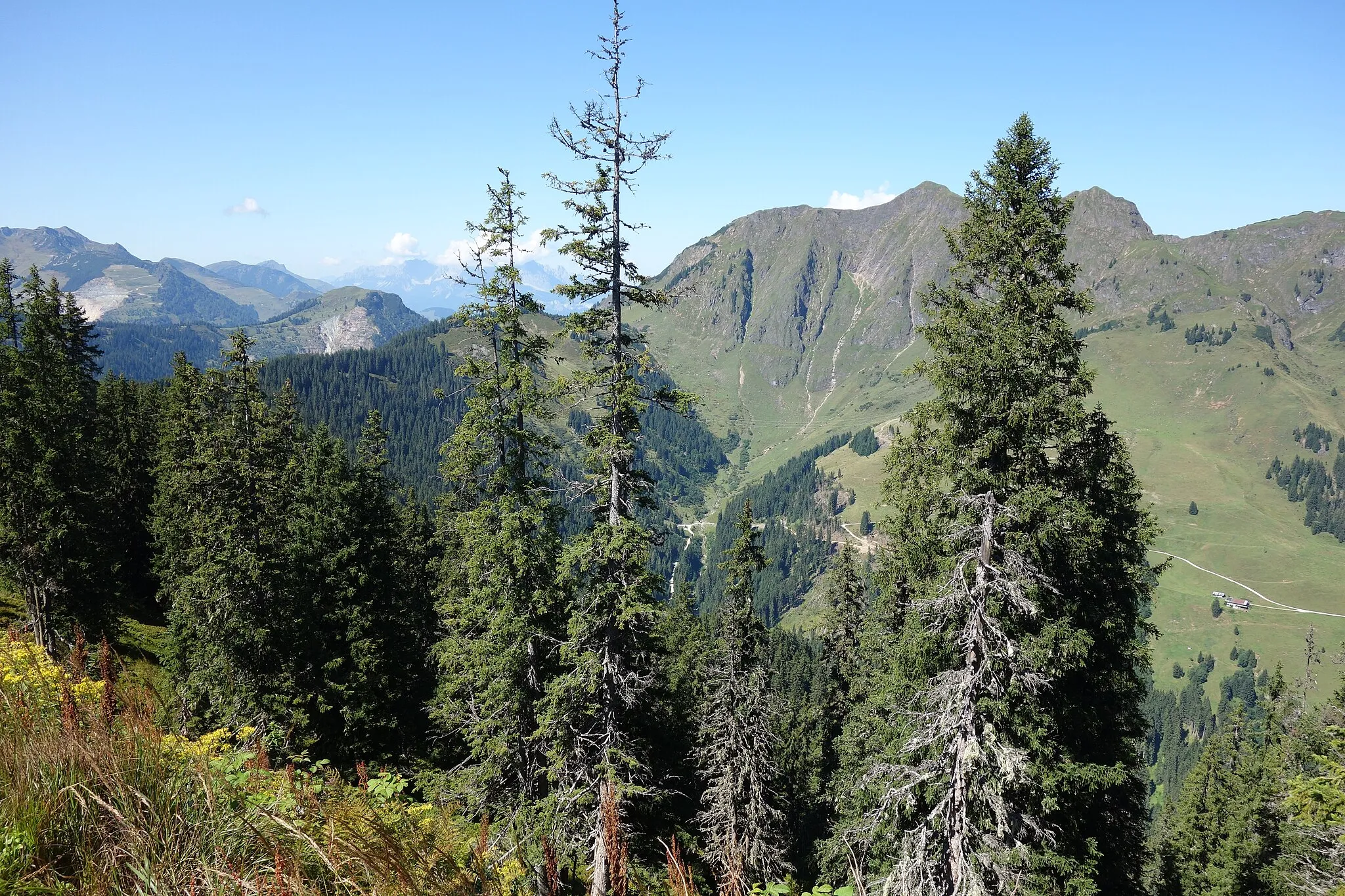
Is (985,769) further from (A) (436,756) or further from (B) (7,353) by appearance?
(B) (7,353)

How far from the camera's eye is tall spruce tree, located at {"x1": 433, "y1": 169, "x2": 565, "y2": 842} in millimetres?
20422

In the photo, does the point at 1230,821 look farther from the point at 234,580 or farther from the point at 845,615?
the point at 234,580

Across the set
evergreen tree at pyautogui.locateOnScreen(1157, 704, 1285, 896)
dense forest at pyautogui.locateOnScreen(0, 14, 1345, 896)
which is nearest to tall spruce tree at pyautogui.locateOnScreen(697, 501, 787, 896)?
dense forest at pyautogui.locateOnScreen(0, 14, 1345, 896)

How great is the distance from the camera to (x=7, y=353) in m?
33.9

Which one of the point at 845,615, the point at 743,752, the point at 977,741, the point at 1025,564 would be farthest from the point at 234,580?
the point at 845,615

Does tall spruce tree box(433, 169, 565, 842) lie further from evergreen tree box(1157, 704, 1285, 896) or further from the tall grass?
evergreen tree box(1157, 704, 1285, 896)

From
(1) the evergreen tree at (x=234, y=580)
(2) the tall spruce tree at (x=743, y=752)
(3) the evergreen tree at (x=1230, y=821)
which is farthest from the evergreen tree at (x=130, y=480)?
(3) the evergreen tree at (x=1230, y=821)

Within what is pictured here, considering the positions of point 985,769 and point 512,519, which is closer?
point 985,769

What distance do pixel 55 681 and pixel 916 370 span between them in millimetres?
17657

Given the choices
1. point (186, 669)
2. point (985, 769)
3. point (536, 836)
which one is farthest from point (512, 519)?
point (186, 669)

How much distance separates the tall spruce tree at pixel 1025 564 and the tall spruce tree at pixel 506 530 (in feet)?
34.3

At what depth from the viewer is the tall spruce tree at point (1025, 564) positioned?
13602 millimetres

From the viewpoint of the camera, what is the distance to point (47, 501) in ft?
93.5

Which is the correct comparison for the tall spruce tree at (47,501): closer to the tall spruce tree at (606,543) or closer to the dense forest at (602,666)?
the dense forest at (602,666)
